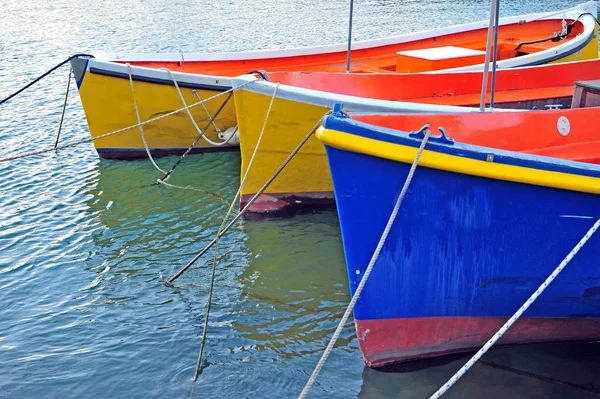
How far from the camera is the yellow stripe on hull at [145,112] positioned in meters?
8.54

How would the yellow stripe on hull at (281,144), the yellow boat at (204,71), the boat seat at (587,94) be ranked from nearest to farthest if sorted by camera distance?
the boat seat at (587,94) < the yellow stripe on hull at (281,144) < the yellow boat at (204,71)

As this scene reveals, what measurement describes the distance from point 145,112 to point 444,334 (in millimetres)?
5608

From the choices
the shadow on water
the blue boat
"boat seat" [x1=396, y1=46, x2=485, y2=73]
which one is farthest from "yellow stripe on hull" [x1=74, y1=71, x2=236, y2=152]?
the shadow on water

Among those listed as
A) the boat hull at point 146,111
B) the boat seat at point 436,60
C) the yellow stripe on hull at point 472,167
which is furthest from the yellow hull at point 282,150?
the yellow stripe on hull at point 472,167

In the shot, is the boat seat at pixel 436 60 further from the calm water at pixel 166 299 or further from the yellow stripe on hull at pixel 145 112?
the calm water at pixel 166 299

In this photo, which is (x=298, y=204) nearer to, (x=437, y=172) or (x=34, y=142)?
(x=437, y=172)

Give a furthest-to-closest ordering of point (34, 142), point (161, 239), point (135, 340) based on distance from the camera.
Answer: point (34, 142)
point (161, 239)
point (135, 340)

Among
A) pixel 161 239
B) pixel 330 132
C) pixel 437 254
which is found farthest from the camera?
pixel 161 239

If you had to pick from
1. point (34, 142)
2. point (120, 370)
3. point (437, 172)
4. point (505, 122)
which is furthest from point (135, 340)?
point (34, 142)

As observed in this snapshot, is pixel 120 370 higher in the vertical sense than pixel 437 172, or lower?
lower

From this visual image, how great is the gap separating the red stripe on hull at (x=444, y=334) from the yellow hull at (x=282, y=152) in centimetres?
277

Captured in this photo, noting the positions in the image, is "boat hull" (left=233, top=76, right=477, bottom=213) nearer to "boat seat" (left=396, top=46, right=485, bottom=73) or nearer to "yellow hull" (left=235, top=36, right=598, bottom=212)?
"yellow hull" (left=235, top=36, right=598, bottom=212)

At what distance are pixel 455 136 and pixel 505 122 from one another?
1.36 ft

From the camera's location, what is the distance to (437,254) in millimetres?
4242
